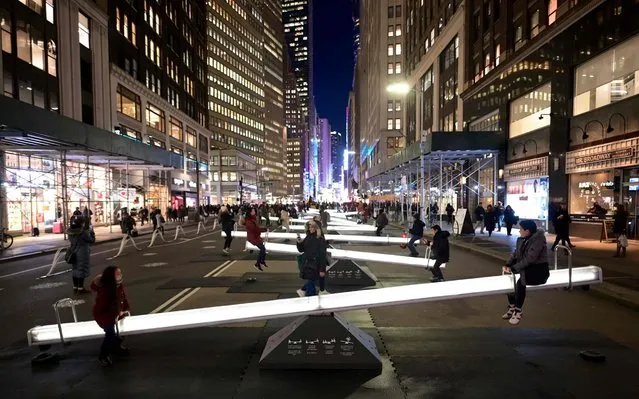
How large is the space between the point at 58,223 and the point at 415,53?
159 ft

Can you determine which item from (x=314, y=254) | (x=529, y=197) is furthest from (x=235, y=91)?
(x=314, y=254)

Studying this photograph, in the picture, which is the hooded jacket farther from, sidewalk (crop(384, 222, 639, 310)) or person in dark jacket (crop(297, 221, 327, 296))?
sidewalk (crop(384, 222, 639, 310))

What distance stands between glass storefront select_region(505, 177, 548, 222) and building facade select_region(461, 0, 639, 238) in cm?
6

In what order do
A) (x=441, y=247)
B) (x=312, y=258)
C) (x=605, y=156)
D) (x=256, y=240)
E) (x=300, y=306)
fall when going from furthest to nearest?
(x=605, y=156) < (x=256, y=240) < (x=441, y=247) < (x=312, y=258) < (x=300, y=306)

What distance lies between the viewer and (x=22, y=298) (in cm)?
958

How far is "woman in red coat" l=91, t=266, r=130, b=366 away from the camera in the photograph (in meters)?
5.38

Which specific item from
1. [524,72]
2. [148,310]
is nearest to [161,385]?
[148,310]

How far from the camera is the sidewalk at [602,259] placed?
8.98m

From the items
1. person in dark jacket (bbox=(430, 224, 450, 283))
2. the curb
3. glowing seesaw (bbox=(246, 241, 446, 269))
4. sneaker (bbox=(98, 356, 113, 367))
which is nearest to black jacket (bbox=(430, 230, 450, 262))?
person in dark jacket (bbox=(430, 224, 450, 283))

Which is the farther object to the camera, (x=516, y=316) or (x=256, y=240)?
(x=256, y=240)

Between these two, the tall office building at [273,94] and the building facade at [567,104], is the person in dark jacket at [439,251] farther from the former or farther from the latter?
the tall office building at [273,94]

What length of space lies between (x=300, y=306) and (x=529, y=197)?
2430 cm

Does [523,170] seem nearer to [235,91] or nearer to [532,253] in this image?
[532,253]

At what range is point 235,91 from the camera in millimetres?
118125
